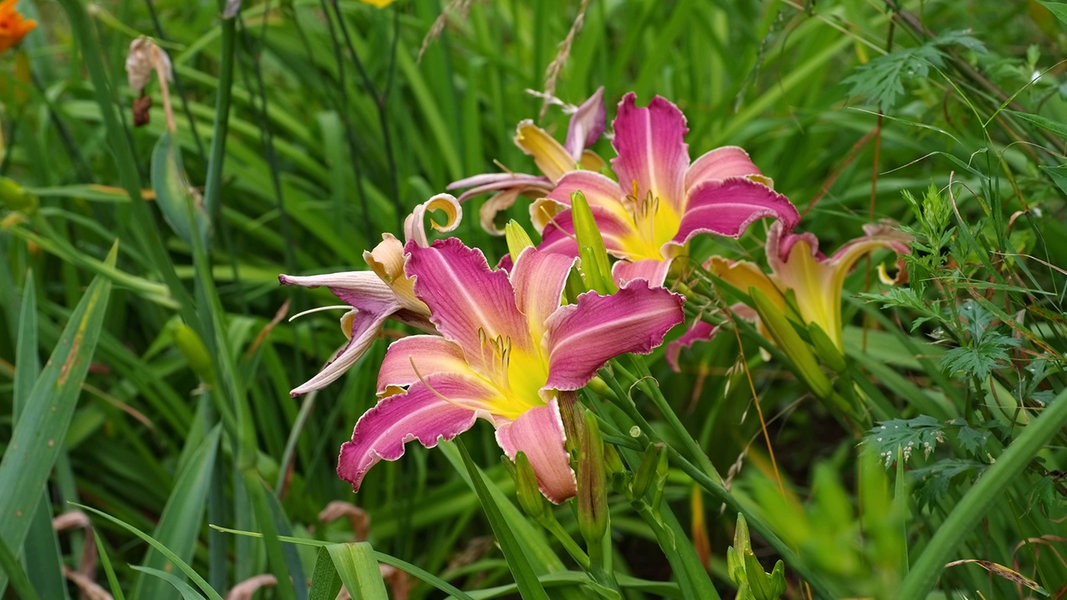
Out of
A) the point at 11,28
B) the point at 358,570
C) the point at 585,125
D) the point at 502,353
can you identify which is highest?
the point at 11,28

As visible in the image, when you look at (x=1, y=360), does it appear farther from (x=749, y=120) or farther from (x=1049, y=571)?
(x=1049, y=571)

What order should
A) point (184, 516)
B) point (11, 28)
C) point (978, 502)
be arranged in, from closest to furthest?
1. point (978, 502)
2. point (184, 516)
3. point (11, 28)

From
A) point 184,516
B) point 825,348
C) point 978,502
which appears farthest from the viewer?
point 184,516

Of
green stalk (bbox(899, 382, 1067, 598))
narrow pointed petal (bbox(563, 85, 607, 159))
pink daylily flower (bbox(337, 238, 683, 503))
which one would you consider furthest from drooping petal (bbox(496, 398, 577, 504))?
narrow pointed petal (bbox(563, 85, 607, 159))

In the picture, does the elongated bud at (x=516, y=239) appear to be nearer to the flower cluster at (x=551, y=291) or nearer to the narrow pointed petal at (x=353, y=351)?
the flower cluster at (x=551, y=291)

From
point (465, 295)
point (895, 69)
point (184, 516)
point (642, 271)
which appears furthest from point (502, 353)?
point (184, 516)

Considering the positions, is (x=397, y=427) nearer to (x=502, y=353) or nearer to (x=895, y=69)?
(x=502, y=353)

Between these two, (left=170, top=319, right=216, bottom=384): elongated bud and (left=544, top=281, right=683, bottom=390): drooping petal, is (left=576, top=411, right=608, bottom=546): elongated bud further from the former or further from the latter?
(left=170, top=319, right=216, bottom=384): elongated bud

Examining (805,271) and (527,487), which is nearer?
(527,487)

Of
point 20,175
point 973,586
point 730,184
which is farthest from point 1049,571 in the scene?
point 20,175
